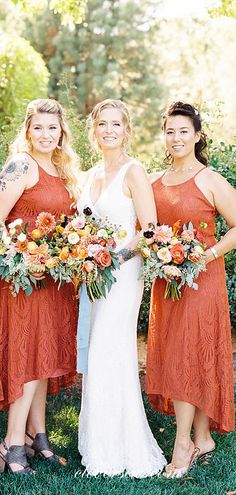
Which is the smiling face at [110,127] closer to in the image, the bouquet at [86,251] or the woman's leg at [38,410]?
the bouquet at [86,251]

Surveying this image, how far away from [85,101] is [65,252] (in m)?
21.5

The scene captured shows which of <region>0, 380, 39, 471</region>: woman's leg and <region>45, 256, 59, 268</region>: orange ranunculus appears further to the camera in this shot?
<region>0, 380, 39, 471</region>: woman's leg

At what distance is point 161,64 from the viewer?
2733 centimetres

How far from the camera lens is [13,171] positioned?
14.0ft

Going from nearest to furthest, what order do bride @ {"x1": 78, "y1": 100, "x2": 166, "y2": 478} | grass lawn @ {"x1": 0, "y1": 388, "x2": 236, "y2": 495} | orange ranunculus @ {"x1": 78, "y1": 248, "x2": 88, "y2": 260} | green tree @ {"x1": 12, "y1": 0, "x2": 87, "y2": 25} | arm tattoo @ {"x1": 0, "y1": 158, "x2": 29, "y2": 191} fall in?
orange ranunculus @ {"x1": 78, "y1": 248, "x2": 88, "y2": 260}
grass lawn @ {"x1": 0, "y1": 388, "x2": 236, "y2": 495}
arm tattoo @ {"x1": 0, "y1": 158, "x2": 29, "y2": 191}
bride @ {"x1": 78, "y1": 100, "x2": 166, "y2": 478}
green tree @ {"x1": 12, "y1": 0, "x2": 87, "y2": 25}

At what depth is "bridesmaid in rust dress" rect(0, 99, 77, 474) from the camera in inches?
169

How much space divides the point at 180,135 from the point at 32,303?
132 centimetres

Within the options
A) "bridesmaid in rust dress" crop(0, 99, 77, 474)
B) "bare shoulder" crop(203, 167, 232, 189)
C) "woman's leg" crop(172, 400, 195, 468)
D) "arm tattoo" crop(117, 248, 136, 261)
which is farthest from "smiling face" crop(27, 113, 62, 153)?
"woman's leg" crop(172, 400, 195, 468)

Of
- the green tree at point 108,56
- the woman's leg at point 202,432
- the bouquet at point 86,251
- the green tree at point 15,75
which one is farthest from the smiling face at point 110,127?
the green tree at point 108,56

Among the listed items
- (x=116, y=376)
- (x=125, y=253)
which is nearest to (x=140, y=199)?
(x=125, y=253)

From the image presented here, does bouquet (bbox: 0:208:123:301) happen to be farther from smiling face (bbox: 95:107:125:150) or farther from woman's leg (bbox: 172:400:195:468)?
woman's leg (bbox: 172:400:195:468)

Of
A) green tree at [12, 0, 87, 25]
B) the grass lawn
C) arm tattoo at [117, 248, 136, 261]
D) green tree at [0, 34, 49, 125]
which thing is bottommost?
the grass lawn

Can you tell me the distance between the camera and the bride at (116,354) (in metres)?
4.32

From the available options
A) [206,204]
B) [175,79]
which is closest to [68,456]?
[206,204]
